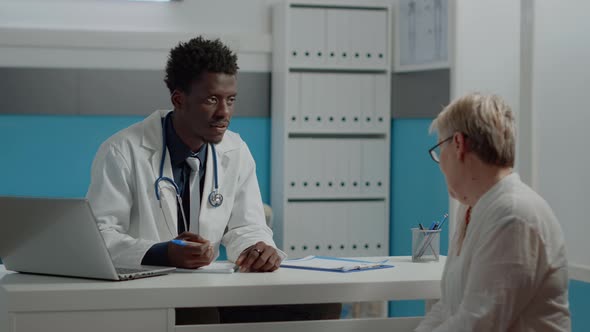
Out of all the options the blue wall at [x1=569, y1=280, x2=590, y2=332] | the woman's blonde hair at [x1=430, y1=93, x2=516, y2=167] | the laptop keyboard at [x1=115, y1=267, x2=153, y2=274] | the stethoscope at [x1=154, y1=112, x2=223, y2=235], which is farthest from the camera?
the blue wall at [x1=569, y1=280, x2=590, y2=332]

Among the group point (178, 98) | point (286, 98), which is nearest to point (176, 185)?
point (178, 98)

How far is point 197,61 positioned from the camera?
273 centimetres

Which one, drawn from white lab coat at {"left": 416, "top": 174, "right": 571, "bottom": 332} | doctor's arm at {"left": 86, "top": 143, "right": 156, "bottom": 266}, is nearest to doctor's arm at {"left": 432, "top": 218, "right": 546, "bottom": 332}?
white lab coat at {"left": 416, "top": 174, "right": 571, "bottom": 332}

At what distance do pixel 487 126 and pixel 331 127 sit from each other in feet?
8.54

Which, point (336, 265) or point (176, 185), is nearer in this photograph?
point (336, 265)

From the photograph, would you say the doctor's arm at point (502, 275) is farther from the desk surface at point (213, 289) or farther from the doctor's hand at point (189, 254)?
the doctor's hand at point (189, 254)

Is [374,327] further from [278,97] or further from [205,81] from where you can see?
[278,97]

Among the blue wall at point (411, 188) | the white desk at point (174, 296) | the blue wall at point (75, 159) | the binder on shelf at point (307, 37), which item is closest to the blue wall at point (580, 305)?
the blue wall at point (411, 188)

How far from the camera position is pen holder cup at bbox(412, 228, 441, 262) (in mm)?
2523

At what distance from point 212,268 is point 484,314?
81 centimetres

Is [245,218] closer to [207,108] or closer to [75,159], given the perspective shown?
[207,108]

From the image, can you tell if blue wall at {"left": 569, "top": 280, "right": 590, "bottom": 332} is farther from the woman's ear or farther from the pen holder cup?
the woman's ear

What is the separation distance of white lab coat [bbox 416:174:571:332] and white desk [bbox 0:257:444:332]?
13.6 inches

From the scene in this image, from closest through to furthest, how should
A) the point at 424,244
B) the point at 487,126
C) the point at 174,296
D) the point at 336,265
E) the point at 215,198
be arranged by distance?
the point at 487,126, the point at 174,296, the point at 336,265, the point at 424,244, the point at 215,198
